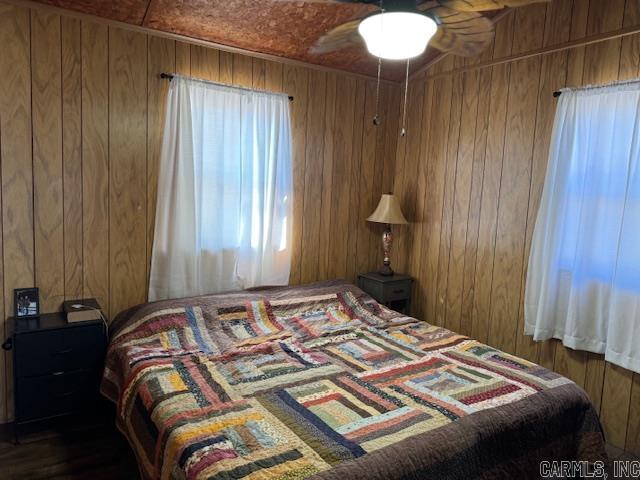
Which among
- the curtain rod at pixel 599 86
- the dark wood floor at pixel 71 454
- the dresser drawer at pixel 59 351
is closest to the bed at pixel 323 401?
the dresser drawer at pixel 59 351

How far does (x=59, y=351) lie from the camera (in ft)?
7.98

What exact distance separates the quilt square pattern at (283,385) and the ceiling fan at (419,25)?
1.42 m

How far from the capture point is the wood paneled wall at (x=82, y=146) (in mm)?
2492

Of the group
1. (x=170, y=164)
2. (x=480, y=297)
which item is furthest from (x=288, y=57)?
(x=480, y=297)

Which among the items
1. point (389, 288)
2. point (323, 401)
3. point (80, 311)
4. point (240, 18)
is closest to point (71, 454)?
point (80, 311)

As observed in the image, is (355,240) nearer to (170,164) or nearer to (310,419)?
(170,164)

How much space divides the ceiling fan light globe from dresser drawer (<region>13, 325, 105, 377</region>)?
2.10 m

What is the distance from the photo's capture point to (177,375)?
6.87ft

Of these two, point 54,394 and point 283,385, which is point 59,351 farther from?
point 283,385

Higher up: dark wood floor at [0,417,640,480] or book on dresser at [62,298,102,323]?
book on dresser at [62,298,102,323]

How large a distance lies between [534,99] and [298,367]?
2.33 m

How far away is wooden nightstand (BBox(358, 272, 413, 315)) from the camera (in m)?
3.68

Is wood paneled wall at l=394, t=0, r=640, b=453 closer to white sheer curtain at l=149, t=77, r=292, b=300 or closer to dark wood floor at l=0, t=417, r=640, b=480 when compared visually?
dark wood floor at l=0, t=417, r=640, b=480

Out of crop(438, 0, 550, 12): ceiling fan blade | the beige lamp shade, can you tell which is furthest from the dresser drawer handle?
crop(438, 0, 550, 12): ceiling fan blade
